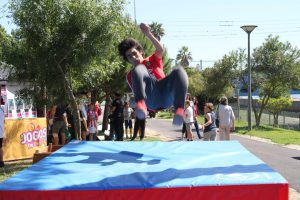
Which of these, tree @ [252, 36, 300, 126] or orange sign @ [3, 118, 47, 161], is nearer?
orange sign @ [3, 118, 47, 161]

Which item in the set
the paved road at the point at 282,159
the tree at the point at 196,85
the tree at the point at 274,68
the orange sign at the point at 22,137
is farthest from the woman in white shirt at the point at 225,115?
the tree at the point at 196,85

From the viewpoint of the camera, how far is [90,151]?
6.13m

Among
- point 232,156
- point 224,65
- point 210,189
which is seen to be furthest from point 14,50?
point 224,65

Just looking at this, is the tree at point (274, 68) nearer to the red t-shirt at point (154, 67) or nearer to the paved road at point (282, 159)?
the paved road at point (282, 159)

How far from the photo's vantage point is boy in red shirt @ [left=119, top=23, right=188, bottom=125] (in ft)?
15.8

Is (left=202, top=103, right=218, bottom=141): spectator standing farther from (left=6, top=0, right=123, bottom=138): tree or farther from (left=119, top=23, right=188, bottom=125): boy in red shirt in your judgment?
(left=119, top=23, right=188, bottom=125): boy in red shirt

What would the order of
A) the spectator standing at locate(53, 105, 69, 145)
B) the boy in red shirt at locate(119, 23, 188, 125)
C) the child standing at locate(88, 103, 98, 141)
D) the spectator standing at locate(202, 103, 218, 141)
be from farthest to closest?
the child standing at locate(88, 103, 98, 141) → the spectator standing at locate(53, 105, 69, 145) → the spectator standing at locate(202, 103, 218, 141) → the boy in red shirt at locate(119, 23, 188, 125)

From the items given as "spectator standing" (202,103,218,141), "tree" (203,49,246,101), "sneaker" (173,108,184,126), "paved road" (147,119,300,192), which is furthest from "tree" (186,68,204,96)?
"sneaker" (173,108,184,126)

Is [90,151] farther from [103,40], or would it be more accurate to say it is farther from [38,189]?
[103,40]

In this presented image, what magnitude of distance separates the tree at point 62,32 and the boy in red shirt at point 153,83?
3642mm

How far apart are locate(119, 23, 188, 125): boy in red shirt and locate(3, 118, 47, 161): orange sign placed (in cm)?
492

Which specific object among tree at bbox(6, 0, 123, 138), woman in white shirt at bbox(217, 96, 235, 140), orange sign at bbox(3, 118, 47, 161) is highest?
tree at bbox(6, 0, 123, 138)

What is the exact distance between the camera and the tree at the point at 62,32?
873cm

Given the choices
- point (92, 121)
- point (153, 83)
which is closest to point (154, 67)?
point (153, 83)
